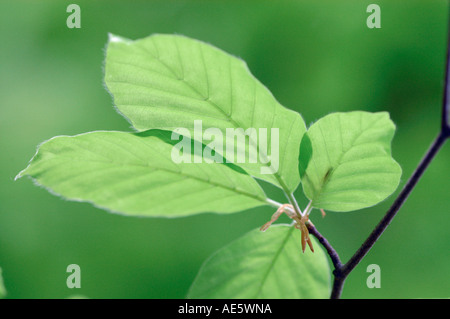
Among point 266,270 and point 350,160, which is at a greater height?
point 350,160

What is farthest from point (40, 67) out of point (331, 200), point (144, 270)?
point (331, 200)

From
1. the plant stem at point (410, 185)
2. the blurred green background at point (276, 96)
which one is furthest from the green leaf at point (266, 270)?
the blurred green background at point (276, 96)

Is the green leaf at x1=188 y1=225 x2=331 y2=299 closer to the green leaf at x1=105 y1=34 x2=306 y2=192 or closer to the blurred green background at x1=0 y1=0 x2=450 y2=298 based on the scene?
the green leaf at x1=105 y1=34 x2=306 y2=192

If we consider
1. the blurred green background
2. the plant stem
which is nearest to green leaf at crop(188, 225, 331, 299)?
the plant stem

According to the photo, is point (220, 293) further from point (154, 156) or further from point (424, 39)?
point (424, 39)

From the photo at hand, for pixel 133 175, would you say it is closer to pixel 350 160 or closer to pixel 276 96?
pixel 350 160

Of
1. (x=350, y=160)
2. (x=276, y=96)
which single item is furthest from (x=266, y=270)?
(x=276, y=96)
